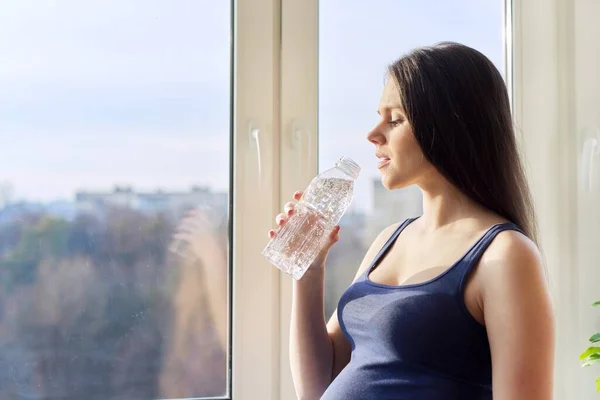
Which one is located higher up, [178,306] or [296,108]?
[296,108]

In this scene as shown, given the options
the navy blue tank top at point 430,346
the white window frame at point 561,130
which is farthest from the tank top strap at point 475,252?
the white window frame at point 561,130

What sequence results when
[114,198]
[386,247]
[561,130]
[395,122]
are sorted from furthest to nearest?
[561,130], [114,198], [386,247], [395,122]

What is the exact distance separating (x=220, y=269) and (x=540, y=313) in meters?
0.79

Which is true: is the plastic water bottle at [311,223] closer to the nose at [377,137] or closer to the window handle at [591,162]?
the nose at [377,137]

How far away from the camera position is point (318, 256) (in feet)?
4.42

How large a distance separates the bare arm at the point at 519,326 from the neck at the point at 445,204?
0.49 ft

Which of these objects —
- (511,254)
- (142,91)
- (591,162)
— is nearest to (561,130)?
(591,162)

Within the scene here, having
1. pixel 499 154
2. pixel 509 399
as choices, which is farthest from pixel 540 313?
pixel 499 154

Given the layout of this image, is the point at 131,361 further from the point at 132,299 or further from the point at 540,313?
the point at 540,313

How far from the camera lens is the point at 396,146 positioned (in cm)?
119

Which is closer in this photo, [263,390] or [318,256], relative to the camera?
[318,256]

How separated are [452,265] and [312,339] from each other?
34 cm

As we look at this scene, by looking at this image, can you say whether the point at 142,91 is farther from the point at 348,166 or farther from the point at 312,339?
the point at 312,339

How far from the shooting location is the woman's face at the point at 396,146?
118 centimetres
